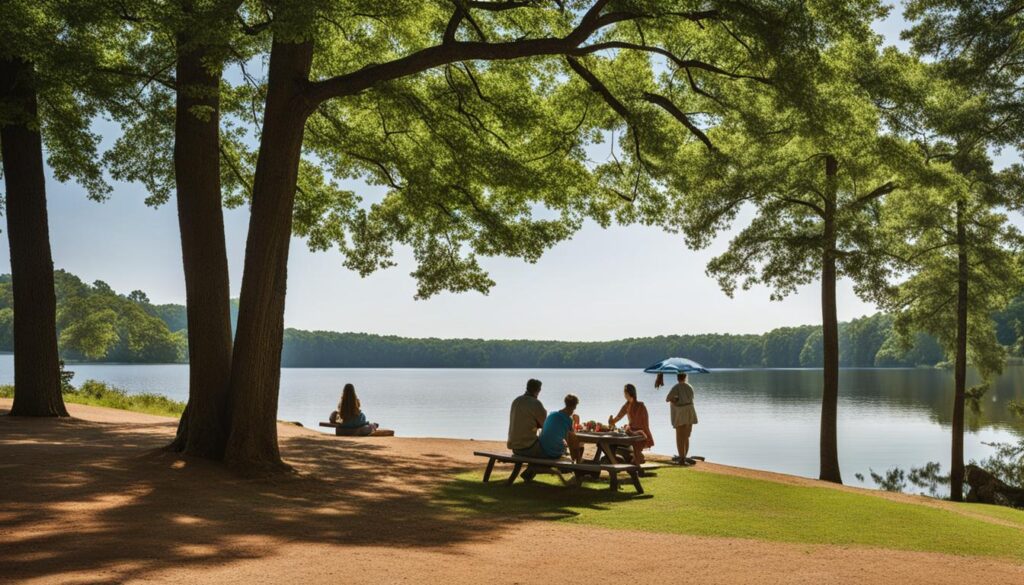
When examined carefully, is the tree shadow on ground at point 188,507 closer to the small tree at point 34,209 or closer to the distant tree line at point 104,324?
the small tree at point 34,209

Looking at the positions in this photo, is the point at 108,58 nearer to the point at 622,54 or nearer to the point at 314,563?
the point at 622,54

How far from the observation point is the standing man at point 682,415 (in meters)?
15.1

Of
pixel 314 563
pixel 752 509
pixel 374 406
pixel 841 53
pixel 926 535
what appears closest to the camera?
pixel 314 563

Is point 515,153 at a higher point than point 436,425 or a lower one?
higher

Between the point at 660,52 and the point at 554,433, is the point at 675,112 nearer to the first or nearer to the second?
the point at 660,52

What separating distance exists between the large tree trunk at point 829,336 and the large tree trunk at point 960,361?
430cm

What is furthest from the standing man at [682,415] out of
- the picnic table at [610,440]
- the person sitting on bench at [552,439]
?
the person sitting on bench at [552,439]

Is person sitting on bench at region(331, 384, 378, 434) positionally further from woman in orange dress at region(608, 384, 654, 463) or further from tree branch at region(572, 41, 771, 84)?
tree branch at region(572, 41, 771, 84)

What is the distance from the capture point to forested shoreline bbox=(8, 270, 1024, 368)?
112m

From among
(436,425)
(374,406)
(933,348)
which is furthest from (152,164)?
(933,348)

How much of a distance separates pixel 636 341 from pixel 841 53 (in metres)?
138

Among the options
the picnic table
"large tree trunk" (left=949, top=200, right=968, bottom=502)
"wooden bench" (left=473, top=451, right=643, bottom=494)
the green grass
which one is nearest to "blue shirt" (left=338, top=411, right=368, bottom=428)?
the green grass

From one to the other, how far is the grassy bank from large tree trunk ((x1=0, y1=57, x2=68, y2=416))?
5643 millimetres

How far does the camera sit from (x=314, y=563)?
6.30 metres
